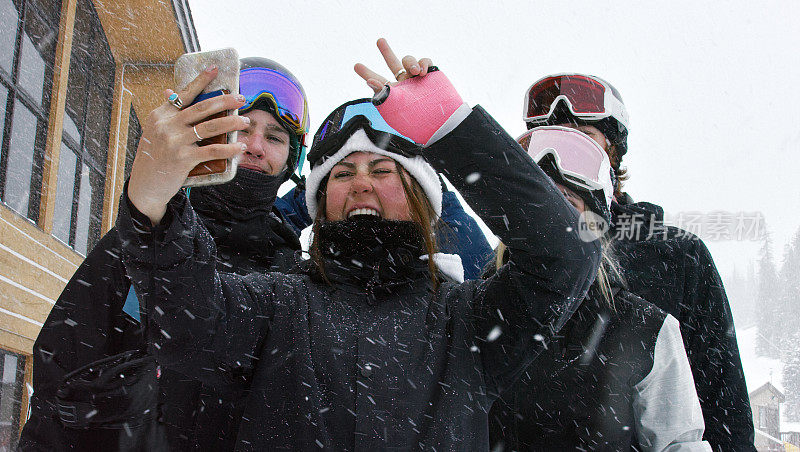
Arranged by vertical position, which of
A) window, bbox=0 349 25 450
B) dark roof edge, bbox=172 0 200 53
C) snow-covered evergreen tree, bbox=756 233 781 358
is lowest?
snow-covered evergreen tree, bbox=756 233 781 358

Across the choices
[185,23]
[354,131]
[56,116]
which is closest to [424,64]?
[354,131]

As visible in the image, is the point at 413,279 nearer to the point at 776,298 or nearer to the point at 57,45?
the point at 57,45

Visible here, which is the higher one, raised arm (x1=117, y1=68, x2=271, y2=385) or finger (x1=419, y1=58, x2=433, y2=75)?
finger (x1=419, y1=58, x2=433, y2=75)

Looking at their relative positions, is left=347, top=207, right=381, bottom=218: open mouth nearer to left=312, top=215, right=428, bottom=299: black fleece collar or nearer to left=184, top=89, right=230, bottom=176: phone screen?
left=312, top=215, right=428, bottom=299: black fleece collar

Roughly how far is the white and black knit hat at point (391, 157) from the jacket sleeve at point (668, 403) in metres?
0.93

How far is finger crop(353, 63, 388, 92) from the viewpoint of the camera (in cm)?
166

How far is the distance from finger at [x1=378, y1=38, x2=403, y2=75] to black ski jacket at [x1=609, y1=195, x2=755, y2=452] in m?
1.54

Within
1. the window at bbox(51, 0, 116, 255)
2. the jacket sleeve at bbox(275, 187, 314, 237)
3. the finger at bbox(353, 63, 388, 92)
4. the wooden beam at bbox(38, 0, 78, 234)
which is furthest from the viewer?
the window at bbox(51, 0, 116, 255)

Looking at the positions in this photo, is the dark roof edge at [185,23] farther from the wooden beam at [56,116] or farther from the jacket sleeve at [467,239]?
the jacket sleeve at [467,239]

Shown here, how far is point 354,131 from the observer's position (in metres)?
2.28

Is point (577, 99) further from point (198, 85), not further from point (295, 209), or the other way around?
point (198, 85)

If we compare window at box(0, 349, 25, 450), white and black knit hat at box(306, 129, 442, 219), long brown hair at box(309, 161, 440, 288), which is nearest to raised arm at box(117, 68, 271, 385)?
long brown hair at box(309, 161, 440, 288)

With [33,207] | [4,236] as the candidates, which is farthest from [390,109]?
[33,207]

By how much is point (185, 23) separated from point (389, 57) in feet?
20.1
